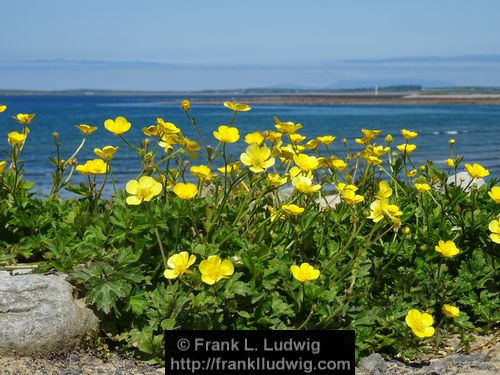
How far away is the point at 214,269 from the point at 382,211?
42.3 inches

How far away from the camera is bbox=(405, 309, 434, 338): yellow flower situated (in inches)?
145

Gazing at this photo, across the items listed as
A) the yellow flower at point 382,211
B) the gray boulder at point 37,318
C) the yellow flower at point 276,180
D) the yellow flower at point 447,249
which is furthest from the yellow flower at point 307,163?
the gray boulder at point 37,318

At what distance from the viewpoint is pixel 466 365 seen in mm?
3742

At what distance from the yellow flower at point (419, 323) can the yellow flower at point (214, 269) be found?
0.97 meters

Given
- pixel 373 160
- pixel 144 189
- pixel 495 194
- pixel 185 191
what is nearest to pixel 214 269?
pixel 185 191

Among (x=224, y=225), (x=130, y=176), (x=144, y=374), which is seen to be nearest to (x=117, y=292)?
(x=144, y=374)

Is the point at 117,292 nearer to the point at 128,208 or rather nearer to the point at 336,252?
the point at 128,208

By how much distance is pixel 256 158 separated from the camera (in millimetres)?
3953

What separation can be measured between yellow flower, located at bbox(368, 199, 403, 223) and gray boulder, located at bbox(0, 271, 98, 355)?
1.63 m

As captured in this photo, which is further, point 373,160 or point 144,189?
point 373,160

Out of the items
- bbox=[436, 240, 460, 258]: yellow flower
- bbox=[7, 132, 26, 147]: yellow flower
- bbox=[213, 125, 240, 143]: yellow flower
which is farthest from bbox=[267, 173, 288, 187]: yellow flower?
bbox=[7, 132, 26, 147]: yellow flower

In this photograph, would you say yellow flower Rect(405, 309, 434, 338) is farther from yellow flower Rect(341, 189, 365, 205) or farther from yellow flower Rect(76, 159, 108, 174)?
yellow flower Rect(76, 159, 108, 174)

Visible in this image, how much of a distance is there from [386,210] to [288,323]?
81 centimetres

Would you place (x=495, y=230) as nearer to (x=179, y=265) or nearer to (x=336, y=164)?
(x=336, y=164)
